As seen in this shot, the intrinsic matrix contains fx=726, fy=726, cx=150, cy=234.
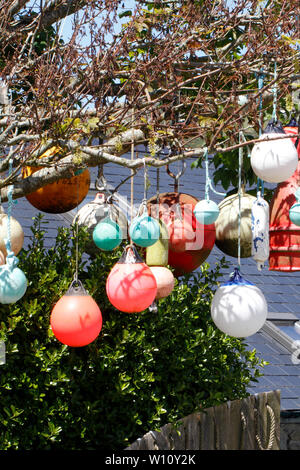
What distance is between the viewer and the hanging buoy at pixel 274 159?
4277 millimetres

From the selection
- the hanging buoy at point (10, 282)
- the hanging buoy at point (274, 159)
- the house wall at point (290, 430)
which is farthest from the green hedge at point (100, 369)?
the house wall at point (290, 430)

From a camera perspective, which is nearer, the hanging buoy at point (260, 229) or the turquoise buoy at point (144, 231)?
the turquoise buoy at point (144, 231)

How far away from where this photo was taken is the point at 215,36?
4.99 metres

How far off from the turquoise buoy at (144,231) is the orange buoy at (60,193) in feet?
2.79

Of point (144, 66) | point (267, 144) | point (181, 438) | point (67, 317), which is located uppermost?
point (144, 66)

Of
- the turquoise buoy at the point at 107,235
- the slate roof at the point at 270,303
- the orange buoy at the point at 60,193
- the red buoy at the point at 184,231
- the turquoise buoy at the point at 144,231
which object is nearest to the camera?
the turquoise buoy at the point at 144,231

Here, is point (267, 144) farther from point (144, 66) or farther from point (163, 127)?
point (144, 66)

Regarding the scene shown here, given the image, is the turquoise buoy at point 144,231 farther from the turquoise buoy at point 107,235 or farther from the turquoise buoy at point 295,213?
the turquoise buoy at point 295,213

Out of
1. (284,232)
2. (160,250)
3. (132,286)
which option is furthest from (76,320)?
(284,232)

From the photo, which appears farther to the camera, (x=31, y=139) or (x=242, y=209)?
(x=242, y=209)

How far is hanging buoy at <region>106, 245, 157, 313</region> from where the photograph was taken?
161 inches

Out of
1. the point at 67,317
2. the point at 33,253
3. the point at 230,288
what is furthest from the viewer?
the point at 33,253

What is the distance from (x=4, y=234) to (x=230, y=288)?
4.62ft

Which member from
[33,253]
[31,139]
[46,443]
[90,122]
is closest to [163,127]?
[90,122]
